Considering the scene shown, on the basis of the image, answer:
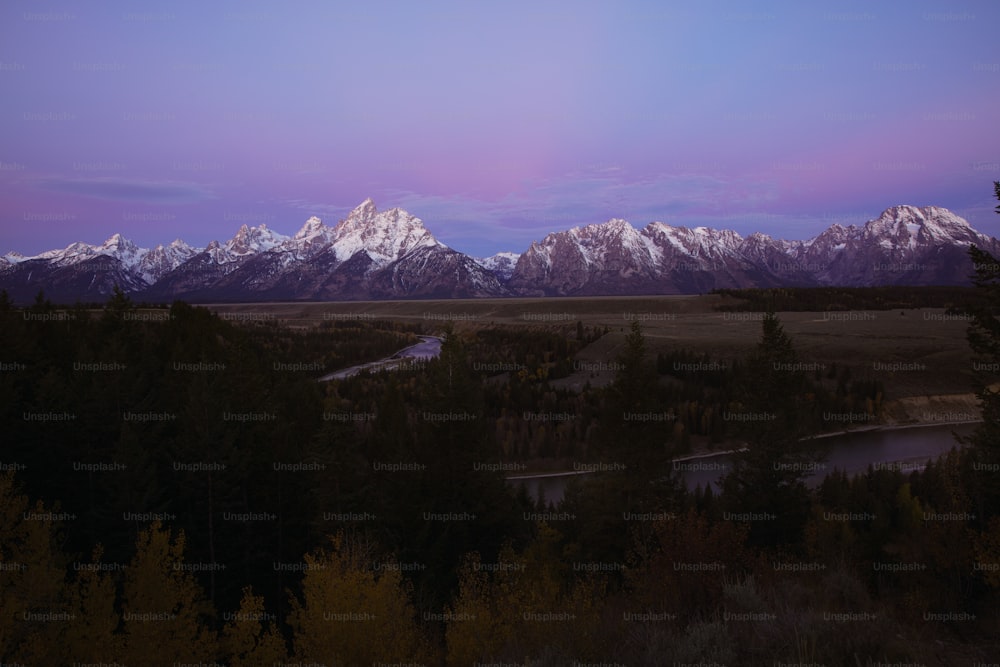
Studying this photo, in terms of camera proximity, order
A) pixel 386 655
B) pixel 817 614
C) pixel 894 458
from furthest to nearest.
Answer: pixel 894 458
pixel 386 655
pixel 817 614

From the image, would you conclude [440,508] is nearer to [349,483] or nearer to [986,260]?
[349,483]

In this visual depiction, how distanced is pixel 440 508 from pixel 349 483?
193 inches

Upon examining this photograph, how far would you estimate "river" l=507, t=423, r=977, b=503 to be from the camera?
43875 millimetres

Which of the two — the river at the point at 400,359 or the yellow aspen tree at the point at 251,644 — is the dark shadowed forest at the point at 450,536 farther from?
the river at the point at 400,359

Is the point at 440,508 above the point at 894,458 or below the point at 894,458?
above

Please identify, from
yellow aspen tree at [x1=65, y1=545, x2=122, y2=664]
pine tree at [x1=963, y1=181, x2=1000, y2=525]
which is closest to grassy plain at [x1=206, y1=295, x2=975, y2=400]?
pine tree at [x1=963, y1=181, x2=1000, y2=525]

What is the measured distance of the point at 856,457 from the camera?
4959 cm

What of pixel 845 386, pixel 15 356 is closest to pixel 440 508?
pixel 15 356

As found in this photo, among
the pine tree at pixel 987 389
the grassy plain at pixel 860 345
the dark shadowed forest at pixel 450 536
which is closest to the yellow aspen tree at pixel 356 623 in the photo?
the dark shadowed forest at pixel 450 536

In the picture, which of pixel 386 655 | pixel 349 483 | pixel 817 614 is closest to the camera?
pixel 817 614

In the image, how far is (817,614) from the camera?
945 cm

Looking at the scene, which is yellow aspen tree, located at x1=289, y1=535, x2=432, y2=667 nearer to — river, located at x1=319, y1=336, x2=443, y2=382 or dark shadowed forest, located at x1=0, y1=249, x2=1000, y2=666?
dark shadowed forest, located at x1=0, y1=249, x2=1000, y2=666

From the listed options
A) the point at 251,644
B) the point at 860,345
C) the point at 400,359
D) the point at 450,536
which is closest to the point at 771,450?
the point at 450,536

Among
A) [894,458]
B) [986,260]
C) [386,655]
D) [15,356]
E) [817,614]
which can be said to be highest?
[986,260]
